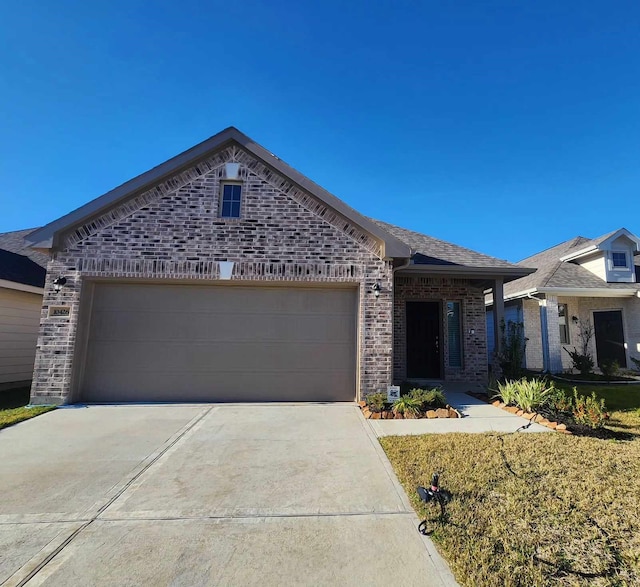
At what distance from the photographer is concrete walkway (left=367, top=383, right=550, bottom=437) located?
5.52m

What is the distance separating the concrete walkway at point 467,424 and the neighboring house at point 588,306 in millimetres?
7157

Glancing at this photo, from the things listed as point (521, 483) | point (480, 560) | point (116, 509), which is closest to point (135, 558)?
point (116, 509)

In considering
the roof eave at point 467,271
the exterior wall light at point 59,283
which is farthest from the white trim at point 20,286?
the roof eave at point 467,271

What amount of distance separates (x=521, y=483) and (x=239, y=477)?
9.95ft

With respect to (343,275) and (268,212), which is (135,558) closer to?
(343,275)

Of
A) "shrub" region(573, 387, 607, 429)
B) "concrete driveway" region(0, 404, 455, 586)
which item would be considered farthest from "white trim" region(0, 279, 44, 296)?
"shrub" region(573, 387, 607, 429)

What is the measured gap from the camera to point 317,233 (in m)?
7.61

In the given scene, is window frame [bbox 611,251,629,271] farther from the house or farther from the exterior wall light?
the exterior wall light

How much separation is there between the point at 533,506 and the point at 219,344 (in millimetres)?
6131

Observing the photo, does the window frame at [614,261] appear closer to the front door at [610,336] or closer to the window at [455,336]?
the front door at [610,336]

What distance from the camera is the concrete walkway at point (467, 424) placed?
5523 millimetres

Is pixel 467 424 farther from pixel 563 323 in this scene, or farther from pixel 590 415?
pixel 563 323

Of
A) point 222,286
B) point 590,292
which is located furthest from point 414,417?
point 590,292

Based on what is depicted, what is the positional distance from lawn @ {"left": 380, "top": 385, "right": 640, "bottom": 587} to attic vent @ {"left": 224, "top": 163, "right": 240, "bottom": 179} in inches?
250
